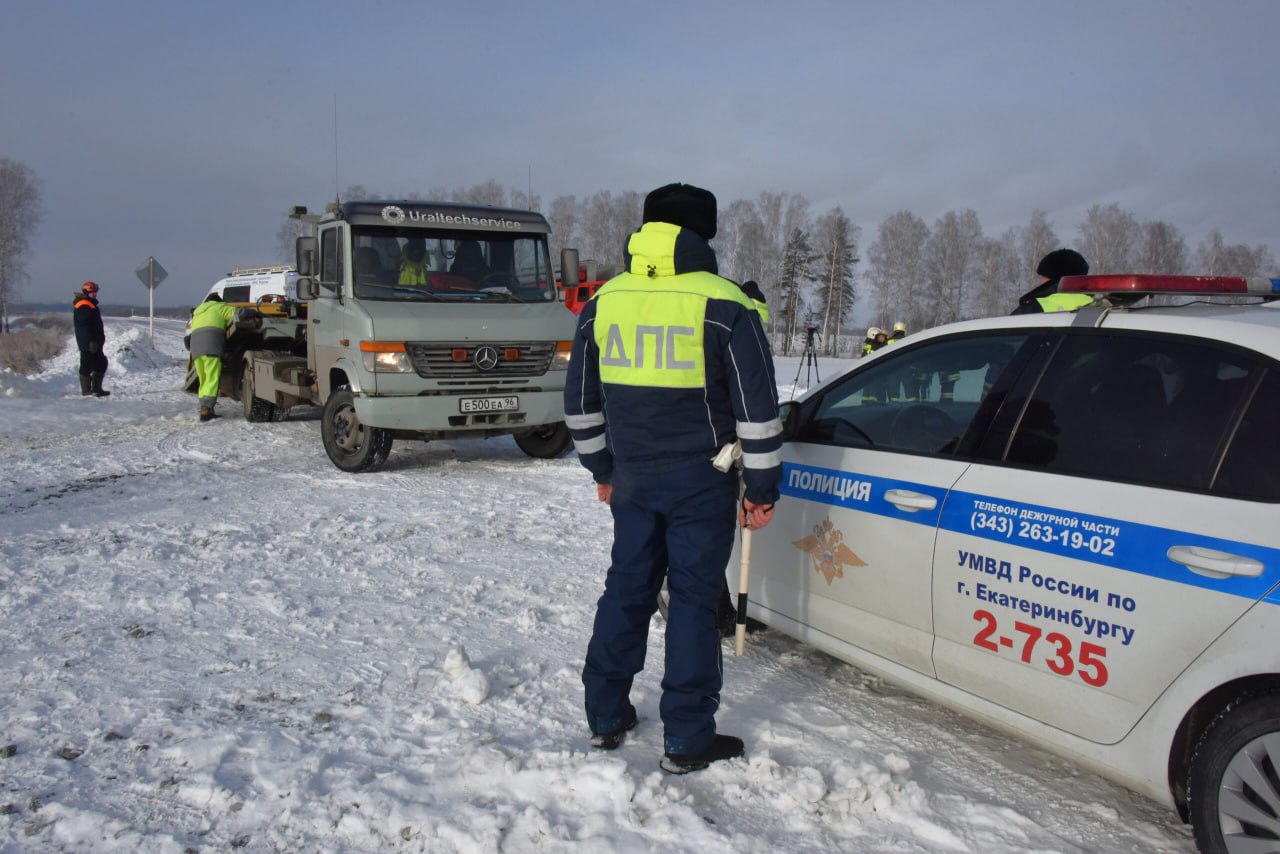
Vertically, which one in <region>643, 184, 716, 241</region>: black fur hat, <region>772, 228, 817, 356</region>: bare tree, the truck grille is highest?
<region>772, 228, 817, 356</region>: bare tree

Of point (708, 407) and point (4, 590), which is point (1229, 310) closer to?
point (708, 407)

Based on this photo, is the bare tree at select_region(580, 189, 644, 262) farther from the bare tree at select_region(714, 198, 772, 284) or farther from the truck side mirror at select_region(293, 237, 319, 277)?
the truck side mirror at select_region(293, 237, 319, 277)

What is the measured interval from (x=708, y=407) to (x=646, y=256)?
0.55 metres

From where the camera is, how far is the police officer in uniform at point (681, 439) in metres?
2.88

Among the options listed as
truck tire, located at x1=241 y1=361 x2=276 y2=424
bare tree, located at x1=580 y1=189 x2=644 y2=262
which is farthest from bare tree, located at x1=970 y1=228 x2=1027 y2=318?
truck tire, located at x1=241 y1=361 x2=276 y2=424

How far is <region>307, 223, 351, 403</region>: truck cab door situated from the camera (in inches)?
323

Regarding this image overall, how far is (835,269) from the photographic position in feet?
195

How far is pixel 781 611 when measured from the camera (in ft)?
12.3

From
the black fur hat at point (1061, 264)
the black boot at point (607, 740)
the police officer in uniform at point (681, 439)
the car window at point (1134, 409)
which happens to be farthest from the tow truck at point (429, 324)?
the car window at point (1134, 409)

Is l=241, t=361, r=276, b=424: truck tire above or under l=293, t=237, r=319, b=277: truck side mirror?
under

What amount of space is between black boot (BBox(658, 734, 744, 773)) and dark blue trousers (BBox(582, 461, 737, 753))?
26 mm

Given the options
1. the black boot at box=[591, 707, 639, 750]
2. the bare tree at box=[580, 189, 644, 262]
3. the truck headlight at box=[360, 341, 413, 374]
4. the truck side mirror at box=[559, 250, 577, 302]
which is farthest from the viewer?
the bare tree at box=[580, 189, 644, 262]

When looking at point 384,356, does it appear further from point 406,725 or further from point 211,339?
point 211,339

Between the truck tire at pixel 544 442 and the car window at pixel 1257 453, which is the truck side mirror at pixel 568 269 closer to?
the truck tire at pixel 544 442
